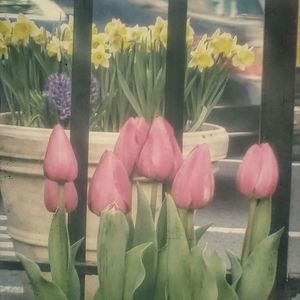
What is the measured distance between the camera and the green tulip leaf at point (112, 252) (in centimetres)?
221

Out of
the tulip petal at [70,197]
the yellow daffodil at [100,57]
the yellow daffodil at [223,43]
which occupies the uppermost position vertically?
the yellow daffodil at [223,43]

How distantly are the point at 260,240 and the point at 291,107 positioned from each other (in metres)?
0.29

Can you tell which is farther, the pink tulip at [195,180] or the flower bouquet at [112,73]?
the flower bouquet at [112,73]

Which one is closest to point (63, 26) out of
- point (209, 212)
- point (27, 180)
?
point (27, 180)

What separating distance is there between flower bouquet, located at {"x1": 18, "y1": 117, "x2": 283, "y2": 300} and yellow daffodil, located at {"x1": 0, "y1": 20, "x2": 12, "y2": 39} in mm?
251

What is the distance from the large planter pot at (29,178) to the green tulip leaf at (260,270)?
214mm

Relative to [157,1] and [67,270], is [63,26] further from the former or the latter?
[67,270]

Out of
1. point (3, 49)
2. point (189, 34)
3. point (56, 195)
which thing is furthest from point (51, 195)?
point (189, 34)

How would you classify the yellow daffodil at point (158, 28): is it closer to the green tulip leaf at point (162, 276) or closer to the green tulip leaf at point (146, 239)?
the green tulip leaf at point (146, 239)

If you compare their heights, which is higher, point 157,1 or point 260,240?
point 157,1

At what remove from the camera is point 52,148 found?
7.47 ft

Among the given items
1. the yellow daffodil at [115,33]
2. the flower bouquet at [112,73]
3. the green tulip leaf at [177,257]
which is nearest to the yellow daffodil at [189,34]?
the flower bouquet at [112,73]

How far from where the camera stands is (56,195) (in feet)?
7.64

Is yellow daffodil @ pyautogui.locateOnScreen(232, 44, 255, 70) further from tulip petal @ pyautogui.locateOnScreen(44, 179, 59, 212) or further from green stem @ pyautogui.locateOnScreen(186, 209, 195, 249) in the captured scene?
tulip petal @ pyautogui.locateOnScreen(44, 179, 59, 212)
